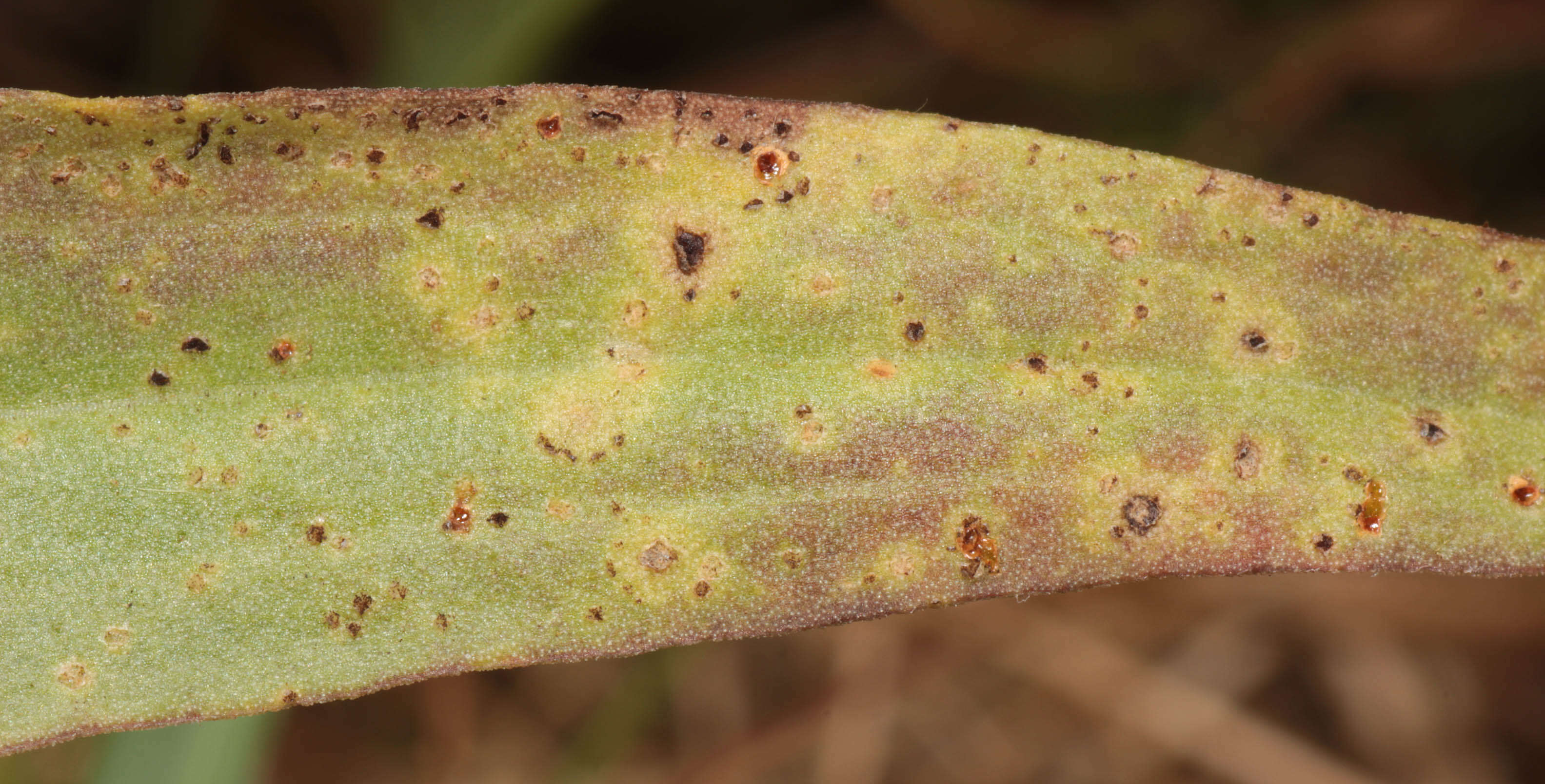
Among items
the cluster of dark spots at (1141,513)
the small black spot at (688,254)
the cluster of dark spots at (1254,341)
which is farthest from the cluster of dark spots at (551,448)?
the cluster of dark spots at (1254,341)

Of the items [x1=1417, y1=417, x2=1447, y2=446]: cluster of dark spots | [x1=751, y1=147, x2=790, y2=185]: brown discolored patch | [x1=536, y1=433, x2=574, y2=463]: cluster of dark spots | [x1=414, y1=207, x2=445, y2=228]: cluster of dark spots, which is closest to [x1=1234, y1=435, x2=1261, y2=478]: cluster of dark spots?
[x1=1417, y1=417, x2=1447, y2=446]: cluster of dark spots

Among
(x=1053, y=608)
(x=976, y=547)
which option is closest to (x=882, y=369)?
(x=976, y=547)

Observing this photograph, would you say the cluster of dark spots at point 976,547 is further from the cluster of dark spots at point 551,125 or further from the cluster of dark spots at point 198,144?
the cluster of dark spots at point 198,144

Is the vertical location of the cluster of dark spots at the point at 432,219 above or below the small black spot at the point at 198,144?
below

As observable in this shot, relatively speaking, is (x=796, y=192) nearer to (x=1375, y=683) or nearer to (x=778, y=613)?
(x=778, y=613)

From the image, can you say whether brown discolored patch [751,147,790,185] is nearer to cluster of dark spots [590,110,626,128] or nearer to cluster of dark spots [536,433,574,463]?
cluster of dark spots [590,110,626,128]

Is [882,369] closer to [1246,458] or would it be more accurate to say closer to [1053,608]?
[1246,458]
